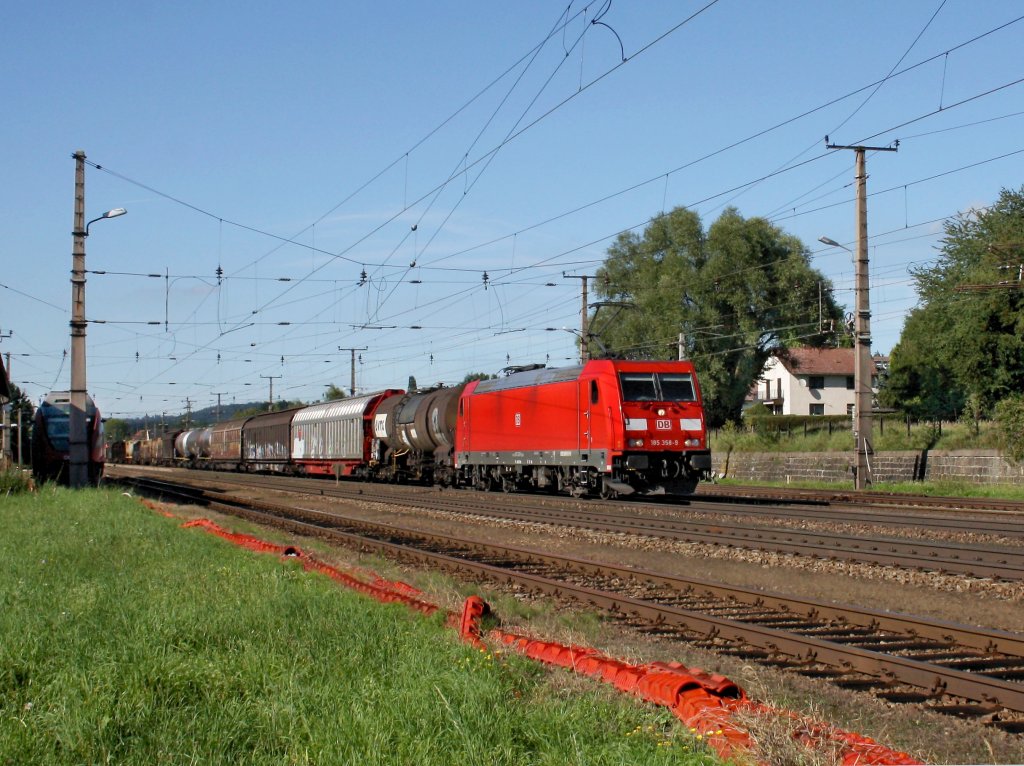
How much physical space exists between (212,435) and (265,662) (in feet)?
213

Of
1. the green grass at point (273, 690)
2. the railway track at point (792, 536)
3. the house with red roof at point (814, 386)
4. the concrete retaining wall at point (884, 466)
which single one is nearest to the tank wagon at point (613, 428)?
the railway track at point (792, 536)

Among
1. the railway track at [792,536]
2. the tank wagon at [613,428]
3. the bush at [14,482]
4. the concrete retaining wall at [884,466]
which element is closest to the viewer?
the railway track at [792,536]

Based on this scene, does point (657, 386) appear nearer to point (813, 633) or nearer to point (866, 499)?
point (866, 499)

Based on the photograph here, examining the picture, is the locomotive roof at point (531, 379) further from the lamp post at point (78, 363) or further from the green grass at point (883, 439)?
the green grass at point (883, 439)

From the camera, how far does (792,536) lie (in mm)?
15406

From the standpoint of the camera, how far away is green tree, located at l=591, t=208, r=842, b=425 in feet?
186

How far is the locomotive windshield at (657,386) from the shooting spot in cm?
2395

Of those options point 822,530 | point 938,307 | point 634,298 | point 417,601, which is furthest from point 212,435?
point 417,601

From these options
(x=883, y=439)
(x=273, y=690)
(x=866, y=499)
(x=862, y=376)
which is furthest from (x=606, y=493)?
(x=273, y=690)

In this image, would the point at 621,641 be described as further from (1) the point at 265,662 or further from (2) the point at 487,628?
(1) the point at 265,662

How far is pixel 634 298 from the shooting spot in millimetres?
61000

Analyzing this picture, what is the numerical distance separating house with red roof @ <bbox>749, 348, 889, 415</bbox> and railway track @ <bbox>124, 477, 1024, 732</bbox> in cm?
7686

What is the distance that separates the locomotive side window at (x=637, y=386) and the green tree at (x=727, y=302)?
31.4m

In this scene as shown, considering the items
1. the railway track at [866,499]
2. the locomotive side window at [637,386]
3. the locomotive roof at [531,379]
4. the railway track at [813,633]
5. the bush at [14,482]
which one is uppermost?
the locomotive roof at [531,379]
